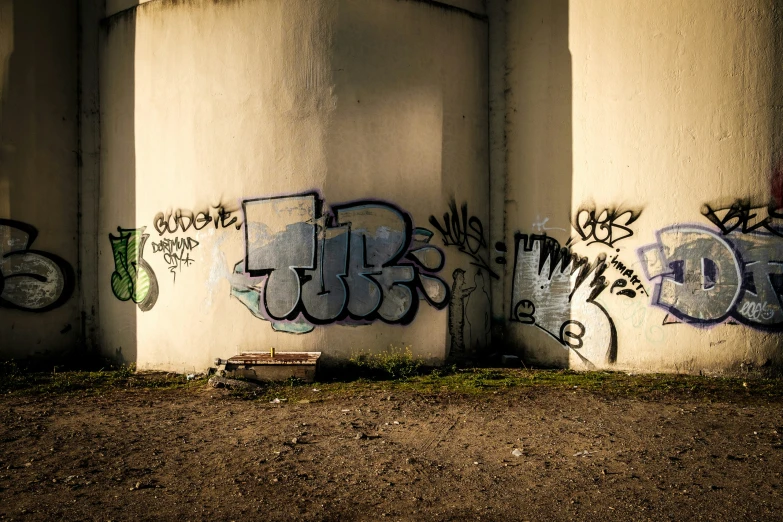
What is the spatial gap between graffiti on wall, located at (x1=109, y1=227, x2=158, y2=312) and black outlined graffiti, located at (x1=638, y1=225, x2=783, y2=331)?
737cm

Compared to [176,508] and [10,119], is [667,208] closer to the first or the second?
[176,508]

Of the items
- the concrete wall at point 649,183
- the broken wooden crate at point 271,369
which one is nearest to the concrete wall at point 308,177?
the broken wooden crate at point 271,369

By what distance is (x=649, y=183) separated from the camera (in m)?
8.11

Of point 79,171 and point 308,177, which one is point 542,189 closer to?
point 308,177

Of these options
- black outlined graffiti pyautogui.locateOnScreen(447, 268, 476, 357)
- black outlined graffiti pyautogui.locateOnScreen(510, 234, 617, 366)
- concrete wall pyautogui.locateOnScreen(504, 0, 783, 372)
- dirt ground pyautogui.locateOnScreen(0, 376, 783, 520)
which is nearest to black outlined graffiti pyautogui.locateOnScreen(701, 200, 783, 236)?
concrete wall pyautogui.locateOnScreen(504, 0, 783, 372)

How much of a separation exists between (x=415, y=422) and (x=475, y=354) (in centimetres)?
316

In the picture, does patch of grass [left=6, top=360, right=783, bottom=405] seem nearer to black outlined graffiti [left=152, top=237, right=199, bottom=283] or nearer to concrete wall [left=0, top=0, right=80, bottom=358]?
concrete wall [left=0, top=0, right=80, bottom=358]

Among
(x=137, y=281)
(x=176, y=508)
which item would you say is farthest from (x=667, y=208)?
(x=137, y=281)

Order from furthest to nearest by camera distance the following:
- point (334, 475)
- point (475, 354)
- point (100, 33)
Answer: point (100, 33) < point (475, 354) < point (334, 475)

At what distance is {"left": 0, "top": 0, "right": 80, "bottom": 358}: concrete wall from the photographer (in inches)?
378

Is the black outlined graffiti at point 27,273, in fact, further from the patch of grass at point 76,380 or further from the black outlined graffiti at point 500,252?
the black outlined graffiti at point 500,252

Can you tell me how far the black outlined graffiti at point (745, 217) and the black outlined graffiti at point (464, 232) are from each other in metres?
3.14

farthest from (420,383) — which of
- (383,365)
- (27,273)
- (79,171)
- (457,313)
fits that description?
(79,171)

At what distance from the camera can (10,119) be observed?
959 cm
